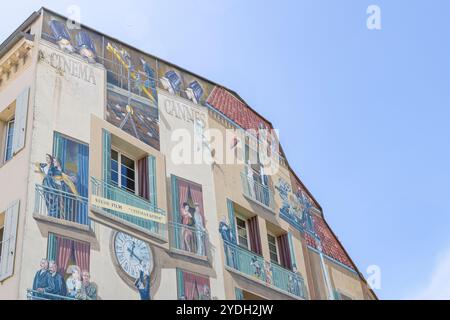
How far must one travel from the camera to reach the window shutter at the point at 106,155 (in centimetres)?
1593

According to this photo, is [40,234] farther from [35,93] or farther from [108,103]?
[108,103]

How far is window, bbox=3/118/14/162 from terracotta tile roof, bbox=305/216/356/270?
10249 mm

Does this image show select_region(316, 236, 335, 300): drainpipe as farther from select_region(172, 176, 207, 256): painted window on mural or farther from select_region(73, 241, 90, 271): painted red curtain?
select_region(73, 241, 90, 271): painted red curtain

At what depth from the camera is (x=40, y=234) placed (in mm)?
13789

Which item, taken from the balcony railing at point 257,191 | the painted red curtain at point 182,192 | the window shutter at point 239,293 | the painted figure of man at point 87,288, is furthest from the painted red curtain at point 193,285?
the balcony railing at point 257,191

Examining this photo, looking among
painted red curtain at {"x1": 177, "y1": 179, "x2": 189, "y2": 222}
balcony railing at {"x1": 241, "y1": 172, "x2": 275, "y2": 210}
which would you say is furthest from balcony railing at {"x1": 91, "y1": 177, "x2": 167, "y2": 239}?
balcony railing at {"x1": 241, "y1": 172, "x2": 275, "y2": 210}

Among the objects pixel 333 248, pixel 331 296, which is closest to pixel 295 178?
pixel 333 248

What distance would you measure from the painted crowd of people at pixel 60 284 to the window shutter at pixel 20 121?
9.49 feet

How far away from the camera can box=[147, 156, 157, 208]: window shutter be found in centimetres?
1685

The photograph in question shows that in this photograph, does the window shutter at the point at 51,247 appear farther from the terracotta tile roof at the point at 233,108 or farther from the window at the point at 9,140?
the terracotta tile roof at the point at 233,108

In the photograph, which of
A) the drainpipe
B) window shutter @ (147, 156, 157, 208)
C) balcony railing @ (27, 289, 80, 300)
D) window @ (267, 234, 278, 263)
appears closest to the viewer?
balcony railing @ (27, 289, 80, 300)

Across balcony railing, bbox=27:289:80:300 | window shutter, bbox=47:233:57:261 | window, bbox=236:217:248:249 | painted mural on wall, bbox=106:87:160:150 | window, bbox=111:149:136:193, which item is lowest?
balcony railing, bbox=27:289:80:300

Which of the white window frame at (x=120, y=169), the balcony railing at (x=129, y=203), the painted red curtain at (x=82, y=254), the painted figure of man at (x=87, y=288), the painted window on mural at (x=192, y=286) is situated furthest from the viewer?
the white window frame at (x=120, y=169)
